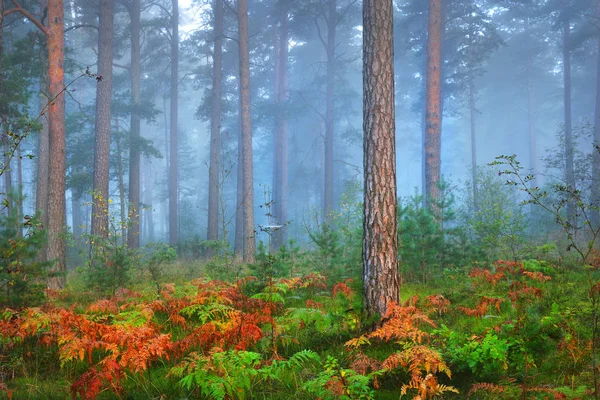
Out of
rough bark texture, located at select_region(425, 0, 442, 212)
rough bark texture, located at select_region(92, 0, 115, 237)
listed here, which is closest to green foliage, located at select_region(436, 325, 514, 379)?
rough bark texture, located at select_region(425, 0, 442, 212)

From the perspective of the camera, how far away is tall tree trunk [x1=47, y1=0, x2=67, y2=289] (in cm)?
1015

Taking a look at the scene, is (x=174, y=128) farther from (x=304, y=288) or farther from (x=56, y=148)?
(x=304, y=288)

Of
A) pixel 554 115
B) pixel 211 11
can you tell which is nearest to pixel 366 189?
pixel 211 11

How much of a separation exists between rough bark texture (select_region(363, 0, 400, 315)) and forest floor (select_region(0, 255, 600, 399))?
0.42 metres

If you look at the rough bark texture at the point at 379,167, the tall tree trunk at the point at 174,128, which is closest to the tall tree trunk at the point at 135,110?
the tall tree trunk at the point at 174,128

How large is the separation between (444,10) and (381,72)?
20960mm

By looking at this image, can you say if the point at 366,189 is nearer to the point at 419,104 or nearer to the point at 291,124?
the point at 419,104

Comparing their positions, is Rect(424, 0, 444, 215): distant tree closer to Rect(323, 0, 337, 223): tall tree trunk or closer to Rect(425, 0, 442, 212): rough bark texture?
Rect(425, 0, 442, 212): rough bark texture

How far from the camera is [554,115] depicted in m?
45.6

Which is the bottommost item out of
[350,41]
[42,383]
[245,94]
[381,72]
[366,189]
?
[42,383]

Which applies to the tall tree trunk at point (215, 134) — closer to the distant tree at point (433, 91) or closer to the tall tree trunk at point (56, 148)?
the tall tree trunk at point (56, 148)

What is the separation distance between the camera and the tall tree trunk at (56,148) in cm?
1015

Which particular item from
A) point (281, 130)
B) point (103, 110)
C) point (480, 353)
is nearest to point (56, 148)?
point (103, 110)

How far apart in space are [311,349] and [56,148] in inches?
358
